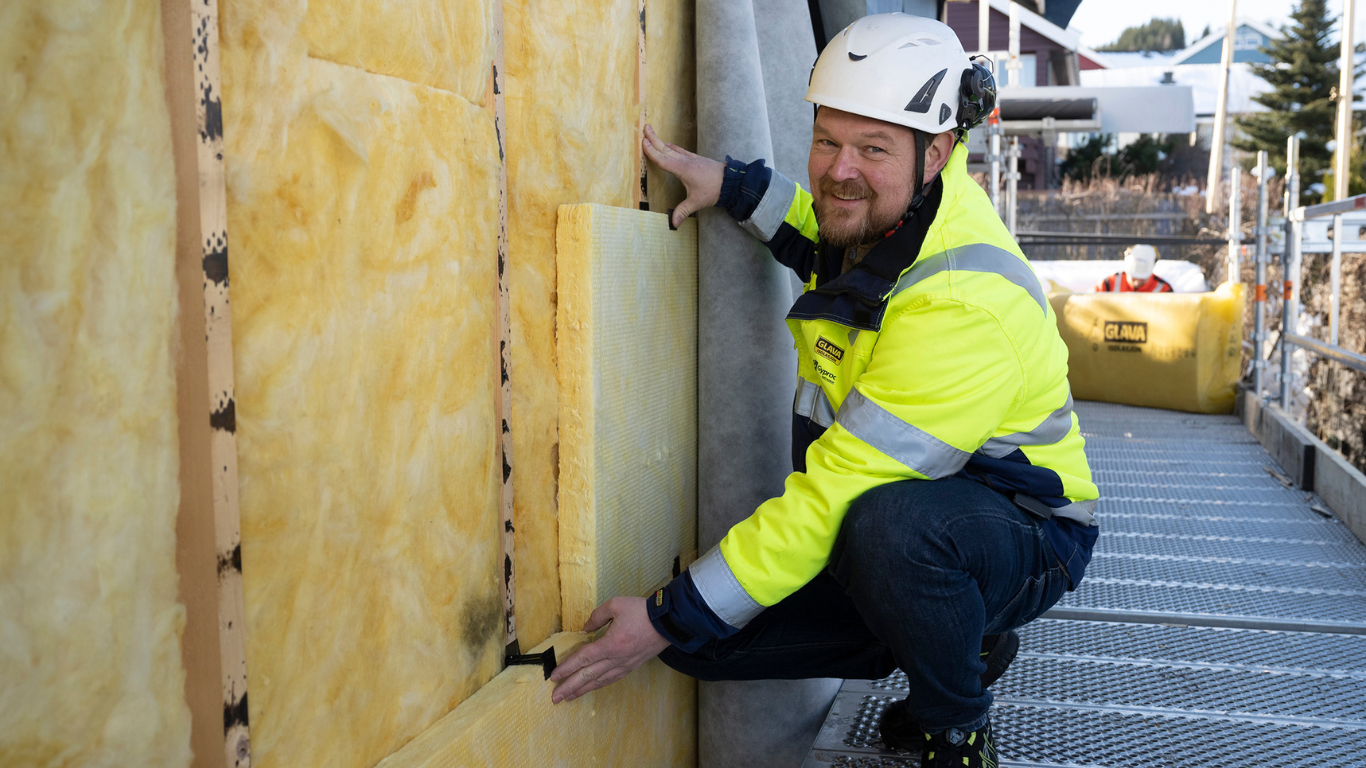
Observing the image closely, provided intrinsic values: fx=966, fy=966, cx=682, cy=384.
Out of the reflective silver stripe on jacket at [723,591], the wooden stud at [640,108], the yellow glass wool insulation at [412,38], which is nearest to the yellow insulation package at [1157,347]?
the wooden stud at [640,108]

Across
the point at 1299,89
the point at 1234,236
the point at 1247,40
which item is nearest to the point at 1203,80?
the point at 1299,89

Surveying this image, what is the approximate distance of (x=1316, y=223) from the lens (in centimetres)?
807

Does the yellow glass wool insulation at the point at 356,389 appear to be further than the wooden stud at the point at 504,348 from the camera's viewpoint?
No

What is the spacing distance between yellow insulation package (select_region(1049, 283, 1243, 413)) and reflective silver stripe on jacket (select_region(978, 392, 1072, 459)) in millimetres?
6492

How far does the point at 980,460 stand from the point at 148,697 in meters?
1.63

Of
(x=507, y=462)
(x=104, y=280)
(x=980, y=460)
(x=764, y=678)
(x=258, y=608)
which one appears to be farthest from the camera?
(x=764, y=678)

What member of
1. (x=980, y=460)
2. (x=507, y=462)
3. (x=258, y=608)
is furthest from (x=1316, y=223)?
(x=258, y=608)

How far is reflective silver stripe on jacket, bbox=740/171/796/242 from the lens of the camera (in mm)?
2447

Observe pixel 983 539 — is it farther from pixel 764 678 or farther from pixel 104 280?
pixel 104 280

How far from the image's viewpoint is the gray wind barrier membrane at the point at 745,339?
98.3 inches

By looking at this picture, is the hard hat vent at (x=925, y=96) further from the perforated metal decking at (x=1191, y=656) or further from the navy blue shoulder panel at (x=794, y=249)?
the perforated metal decking at (x=1191, y=656)

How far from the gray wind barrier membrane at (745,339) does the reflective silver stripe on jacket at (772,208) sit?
58mm

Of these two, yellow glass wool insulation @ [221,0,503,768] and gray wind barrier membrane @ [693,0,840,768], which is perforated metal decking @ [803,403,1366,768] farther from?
yellow glass wool insulation @ [221,0,503,768]

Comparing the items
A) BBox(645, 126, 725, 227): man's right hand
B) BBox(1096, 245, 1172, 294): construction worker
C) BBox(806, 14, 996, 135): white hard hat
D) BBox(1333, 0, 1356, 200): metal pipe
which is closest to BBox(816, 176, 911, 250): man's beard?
BBox(806, 14, 996, 135): white hard hat
